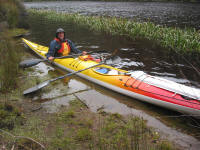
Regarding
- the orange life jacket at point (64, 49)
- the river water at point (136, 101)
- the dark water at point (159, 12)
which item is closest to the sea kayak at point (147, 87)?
the river water at point (136, 101)

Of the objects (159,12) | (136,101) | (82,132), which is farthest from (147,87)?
(159,12)

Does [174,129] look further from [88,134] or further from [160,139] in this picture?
[88,134]

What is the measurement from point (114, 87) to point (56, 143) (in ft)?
8.40

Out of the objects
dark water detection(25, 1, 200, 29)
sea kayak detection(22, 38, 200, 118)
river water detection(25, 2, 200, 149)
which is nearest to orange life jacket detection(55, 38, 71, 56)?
sea kayak detection(22, 38, 200, 118)

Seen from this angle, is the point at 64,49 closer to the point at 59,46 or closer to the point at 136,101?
the point at 59,46

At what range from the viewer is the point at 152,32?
31.5 feet

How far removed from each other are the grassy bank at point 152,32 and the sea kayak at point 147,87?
102cm

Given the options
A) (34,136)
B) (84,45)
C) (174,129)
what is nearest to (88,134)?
(34,136)

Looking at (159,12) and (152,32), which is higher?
Result: (159,12)

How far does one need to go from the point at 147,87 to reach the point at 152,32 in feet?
19.3

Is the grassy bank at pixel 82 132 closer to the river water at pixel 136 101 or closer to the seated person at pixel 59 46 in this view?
the river water at pixel 136 101

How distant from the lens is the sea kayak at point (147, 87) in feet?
12.6

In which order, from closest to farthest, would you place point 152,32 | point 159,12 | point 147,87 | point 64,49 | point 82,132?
point 82,132, point 147,87, point 64,49, point 152,32, point 159,12

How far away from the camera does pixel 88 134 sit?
321 cm
